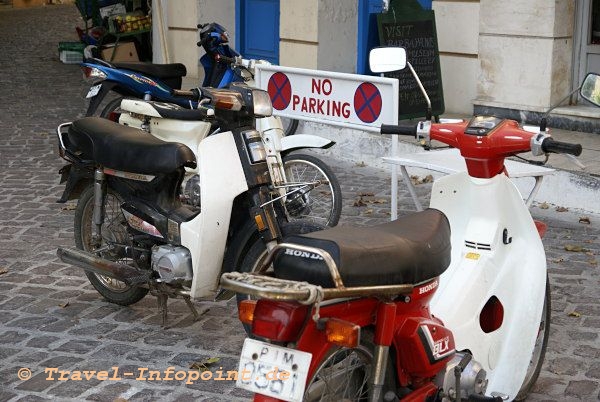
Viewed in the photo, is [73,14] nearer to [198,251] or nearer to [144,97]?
[144,97]

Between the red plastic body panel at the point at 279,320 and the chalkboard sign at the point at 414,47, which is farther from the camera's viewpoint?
the chalkboard sign at the point at 414,47

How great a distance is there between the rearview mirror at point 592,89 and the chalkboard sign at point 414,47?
573cm

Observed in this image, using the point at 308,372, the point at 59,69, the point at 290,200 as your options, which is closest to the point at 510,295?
the point at 308,372

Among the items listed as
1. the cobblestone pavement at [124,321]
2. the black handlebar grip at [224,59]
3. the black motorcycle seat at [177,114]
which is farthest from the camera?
the black handlebar grip at [224,59]

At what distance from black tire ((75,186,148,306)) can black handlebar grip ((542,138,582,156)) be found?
2531 mm

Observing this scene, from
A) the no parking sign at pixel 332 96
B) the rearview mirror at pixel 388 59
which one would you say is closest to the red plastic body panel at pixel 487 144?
the rearview mirror at pixel 388 59

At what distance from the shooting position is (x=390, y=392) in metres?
3.65

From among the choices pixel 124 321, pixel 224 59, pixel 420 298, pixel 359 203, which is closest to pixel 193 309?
pixel 124 321

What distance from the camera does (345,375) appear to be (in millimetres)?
3555

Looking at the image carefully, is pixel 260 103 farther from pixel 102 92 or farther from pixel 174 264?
pixel 102 92

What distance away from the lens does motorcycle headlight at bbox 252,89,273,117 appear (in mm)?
5320

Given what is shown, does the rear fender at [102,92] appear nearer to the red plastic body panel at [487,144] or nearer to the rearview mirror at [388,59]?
the rearview mirror at [388,59]

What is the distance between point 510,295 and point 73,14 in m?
20.7

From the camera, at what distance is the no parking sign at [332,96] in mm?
6598
